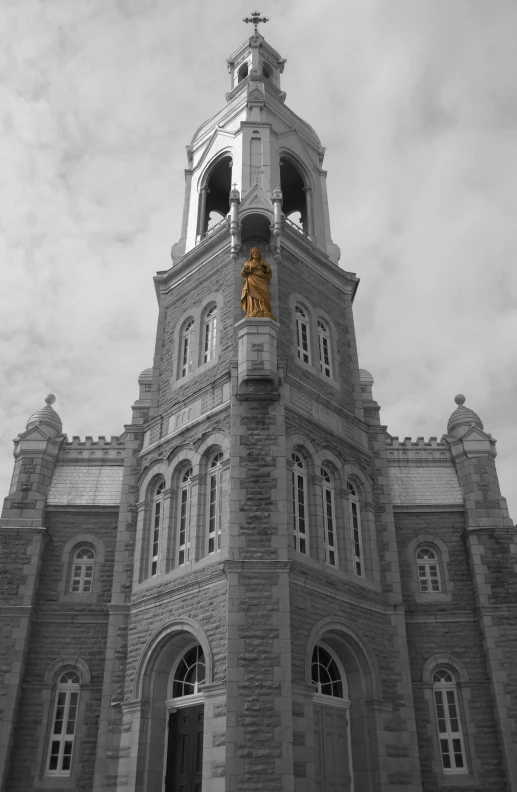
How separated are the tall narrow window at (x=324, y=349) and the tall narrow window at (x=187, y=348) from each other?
156 inches

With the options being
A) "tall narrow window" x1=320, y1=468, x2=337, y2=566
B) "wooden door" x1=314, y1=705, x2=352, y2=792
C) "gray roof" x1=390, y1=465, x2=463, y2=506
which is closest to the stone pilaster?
"gray roof" x1=390, y1=465, x2=463, y2=506

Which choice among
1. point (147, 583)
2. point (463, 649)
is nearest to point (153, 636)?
point (147, 583)

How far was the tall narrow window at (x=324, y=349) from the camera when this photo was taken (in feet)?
74.5

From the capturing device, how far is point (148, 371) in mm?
25281

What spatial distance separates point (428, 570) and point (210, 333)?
9579 millimetres

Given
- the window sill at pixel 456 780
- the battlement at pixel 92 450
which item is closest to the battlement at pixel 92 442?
the battlement at pixel 92 450

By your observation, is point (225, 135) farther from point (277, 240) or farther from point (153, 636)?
point (153, 636)

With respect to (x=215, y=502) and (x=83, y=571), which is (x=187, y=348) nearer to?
(x=215, y=502)

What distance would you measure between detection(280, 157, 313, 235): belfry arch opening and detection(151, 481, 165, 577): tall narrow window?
10.9 m

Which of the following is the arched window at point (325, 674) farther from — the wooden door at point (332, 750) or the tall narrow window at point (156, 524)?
the tall narrow window at point (156, 524)

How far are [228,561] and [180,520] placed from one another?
3103 millimetres

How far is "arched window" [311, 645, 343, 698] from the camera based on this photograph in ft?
57.6

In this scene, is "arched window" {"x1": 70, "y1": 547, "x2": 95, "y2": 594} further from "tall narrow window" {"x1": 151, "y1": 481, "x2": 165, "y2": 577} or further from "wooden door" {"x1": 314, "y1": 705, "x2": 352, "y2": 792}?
"wooden door" {"x1": 314, "y1": 705, "x2": 352, "y2": 792}

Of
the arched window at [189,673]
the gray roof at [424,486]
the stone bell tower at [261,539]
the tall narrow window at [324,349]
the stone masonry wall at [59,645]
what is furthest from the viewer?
the gray roof at [424,486]
